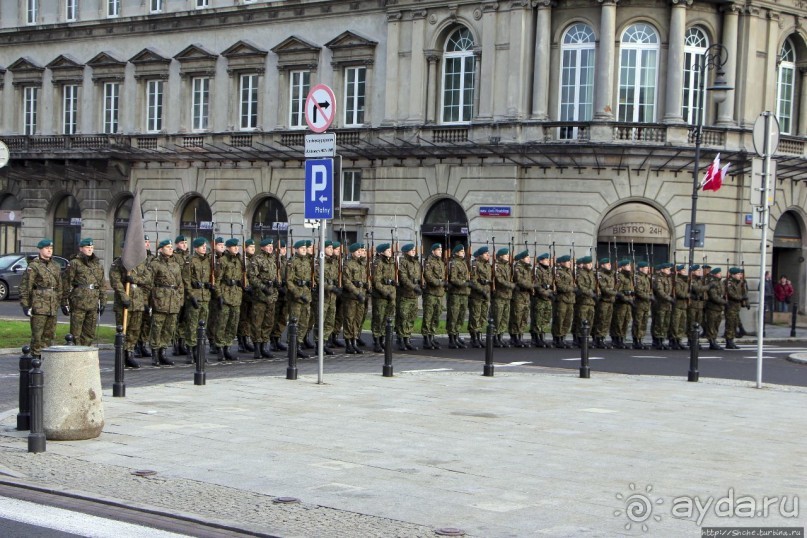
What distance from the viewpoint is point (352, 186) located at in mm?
43688

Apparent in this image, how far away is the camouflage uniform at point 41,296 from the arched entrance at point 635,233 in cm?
2277

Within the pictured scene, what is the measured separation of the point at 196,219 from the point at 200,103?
4353 mm

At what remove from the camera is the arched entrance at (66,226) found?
170 feet

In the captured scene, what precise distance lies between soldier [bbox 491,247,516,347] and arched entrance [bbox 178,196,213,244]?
2329 centimetres

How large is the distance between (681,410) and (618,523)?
689 cm

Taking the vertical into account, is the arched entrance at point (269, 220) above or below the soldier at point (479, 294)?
above

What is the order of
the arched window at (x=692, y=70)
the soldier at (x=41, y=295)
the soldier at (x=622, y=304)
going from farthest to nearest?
the arched window at (x=692, y=70) → the soldier at (x=622, y=304) → the soldier at (x=41, y=295)

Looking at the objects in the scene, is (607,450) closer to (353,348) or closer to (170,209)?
(353,348)

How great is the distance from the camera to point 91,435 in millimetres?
12367

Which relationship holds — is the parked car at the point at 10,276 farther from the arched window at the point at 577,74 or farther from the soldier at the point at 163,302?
the soldier at the point at 163,302

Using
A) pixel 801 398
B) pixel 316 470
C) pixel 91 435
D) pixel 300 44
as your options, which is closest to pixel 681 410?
pixel 801 398

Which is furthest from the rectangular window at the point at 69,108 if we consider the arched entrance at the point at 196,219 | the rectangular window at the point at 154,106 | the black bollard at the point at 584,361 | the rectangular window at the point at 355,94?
the black bollard at the point at 584,361

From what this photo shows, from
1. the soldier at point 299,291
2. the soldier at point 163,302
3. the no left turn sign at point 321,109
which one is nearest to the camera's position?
the no left turn sign at point 321,109

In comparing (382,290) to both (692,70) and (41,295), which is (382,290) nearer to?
(41,295)
